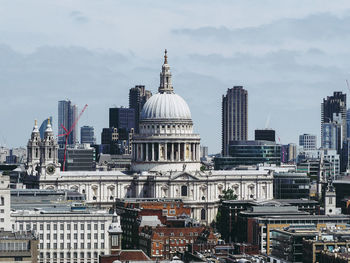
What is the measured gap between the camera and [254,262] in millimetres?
186500

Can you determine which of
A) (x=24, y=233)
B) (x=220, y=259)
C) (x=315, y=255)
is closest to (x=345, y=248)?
(x=315, y=255)

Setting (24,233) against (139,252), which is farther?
(139,252)

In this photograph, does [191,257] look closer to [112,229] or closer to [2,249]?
[112,229]

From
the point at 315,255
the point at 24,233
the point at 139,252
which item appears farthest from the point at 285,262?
the point at 24,233

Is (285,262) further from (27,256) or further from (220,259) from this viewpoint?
(27,256)

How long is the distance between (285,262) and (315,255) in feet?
13.4

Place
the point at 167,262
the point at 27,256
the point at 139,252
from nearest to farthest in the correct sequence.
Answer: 1. the point at 27,256
2. the point at 167,262
3. the point at 139,252

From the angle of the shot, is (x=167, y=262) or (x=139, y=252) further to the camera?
(x=139, y=252)

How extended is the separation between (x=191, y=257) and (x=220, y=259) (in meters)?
3.84

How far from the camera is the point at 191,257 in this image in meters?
197

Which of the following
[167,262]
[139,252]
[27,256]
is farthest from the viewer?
[139,252]

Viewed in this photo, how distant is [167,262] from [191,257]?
1187 cm

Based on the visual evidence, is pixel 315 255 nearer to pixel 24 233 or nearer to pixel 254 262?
pixel 254 262

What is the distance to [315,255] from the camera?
199625 millimetres
